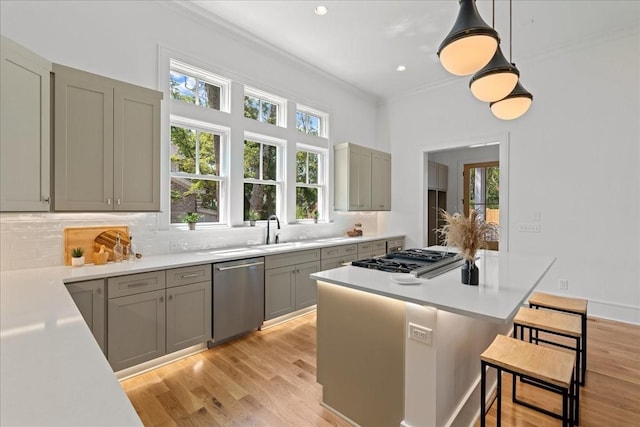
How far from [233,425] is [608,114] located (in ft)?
17.1

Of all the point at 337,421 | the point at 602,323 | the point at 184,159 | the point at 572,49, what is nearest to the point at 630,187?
the point at 602,323

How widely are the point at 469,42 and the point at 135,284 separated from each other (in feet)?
9.16

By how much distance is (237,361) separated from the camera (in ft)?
8.98

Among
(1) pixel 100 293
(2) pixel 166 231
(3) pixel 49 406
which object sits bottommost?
(1) pixel 100 293

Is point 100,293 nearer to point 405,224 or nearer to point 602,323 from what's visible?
point 405,224

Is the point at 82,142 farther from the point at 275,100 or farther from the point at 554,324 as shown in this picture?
the point at 554,324

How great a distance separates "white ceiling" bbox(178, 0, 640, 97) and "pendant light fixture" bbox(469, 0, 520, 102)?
5.80 ft

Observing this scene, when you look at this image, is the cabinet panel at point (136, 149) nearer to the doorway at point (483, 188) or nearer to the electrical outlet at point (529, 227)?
the electrical outlet at point (529, 227)

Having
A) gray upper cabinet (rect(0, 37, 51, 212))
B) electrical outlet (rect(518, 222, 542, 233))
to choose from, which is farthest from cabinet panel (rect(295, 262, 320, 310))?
electrical outlet (rect(518, 222, 542, 233))

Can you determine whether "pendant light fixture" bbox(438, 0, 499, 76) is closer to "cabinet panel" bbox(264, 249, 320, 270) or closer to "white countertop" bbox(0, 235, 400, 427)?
"white countertop" bbox(0, 235, 400, 427)

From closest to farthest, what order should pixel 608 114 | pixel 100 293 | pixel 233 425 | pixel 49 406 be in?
pixel 49 406 → pixel 233 425 → pixel 100 293 → pixel 608 114

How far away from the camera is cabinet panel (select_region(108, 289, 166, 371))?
228cm

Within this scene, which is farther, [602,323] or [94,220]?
Answer: [602,323]

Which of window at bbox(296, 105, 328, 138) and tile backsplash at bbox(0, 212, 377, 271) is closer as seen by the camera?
tile backsplash at bbox(0, 212, 377, 271)
